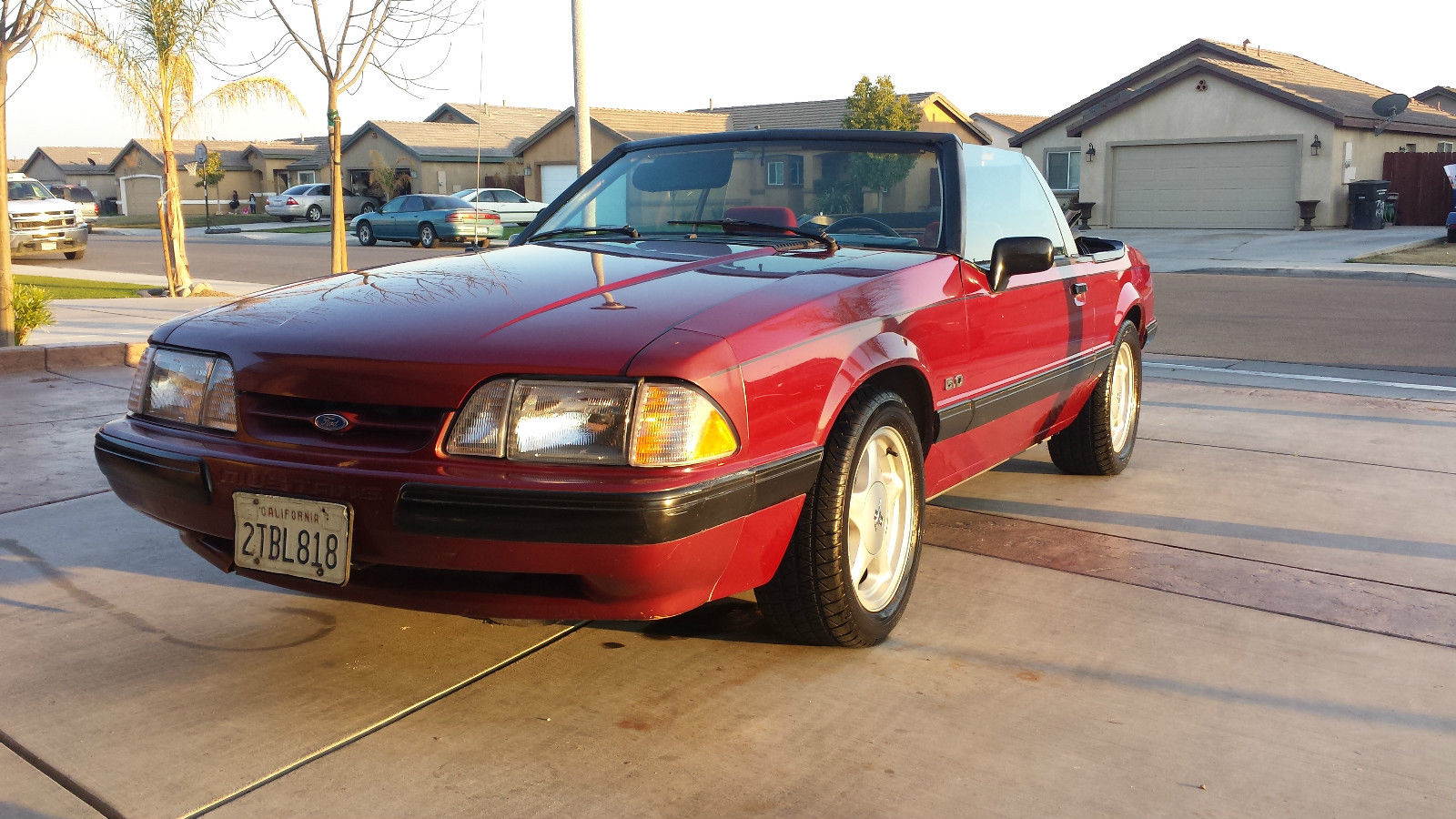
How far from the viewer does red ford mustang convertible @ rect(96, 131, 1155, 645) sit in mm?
2799

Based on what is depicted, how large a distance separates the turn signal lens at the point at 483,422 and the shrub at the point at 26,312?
24.4 ft

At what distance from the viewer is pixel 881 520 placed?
366cm

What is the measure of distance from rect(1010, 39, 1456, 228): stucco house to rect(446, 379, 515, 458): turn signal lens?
28.8 m

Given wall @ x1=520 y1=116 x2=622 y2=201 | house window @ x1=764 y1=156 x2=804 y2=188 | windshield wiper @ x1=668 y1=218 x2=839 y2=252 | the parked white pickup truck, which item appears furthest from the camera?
wall @ x1=520 y1=116 x2=622 y2=201

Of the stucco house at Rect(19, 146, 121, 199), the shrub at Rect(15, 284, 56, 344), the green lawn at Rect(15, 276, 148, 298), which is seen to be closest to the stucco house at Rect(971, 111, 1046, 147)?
the green lawn at Rect(15, 276, 148, 298)

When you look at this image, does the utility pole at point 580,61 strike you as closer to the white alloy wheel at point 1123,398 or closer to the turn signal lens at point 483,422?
the white alloy wheel at point 1123,398

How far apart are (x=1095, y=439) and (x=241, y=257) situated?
78.1 feet

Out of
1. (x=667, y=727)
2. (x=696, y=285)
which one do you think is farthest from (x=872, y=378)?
(x=667, y=727)

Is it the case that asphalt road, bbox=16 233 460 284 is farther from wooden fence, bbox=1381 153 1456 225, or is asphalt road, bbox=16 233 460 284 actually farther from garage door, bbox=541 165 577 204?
wooden fence, bbox=1381 153 1456 225

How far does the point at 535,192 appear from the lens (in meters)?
44.7

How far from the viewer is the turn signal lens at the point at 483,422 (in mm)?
2836

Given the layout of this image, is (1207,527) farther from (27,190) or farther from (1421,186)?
(1421,186)

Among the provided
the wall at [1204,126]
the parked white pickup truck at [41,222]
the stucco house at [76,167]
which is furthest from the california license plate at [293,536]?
the stucco house at [76,167]

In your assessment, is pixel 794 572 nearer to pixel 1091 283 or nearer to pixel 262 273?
pixel 1091 283
